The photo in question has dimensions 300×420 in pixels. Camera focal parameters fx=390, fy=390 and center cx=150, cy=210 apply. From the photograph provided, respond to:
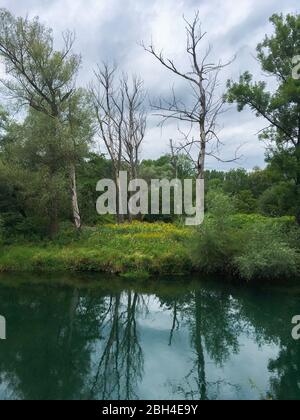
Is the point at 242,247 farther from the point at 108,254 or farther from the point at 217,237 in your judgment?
the point at 108,254

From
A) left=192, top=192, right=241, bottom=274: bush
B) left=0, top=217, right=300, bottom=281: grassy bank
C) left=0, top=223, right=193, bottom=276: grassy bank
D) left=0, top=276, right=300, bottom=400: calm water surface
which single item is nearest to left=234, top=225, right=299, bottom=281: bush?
left=0, top=217, right=300, bottom=281: grassy bank

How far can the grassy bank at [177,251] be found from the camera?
14.9 metres

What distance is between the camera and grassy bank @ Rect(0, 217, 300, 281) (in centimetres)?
1493

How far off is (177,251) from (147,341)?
7.39 meters

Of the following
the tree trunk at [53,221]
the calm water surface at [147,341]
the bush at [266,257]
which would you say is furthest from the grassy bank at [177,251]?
the calm water surface at [147,341]

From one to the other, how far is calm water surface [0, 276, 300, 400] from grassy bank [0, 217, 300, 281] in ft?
3.37

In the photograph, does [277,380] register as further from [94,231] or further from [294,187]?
[94,231]

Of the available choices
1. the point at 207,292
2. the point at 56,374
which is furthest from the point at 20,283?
the point at 56,374

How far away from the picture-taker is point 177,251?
17.7 metres

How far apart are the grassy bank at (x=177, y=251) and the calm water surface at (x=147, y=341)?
103 centimetres

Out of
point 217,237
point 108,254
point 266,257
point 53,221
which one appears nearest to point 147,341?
→ point 266,257

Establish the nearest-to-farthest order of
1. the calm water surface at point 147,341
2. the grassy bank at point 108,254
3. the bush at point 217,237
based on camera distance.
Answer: the calm water surface at point 147,341, the bush at point 217,237, the grassy bank at point 108,254

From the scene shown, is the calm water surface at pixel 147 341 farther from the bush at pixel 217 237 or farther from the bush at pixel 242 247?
the bush at pixel 217 237

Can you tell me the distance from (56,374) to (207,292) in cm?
798
